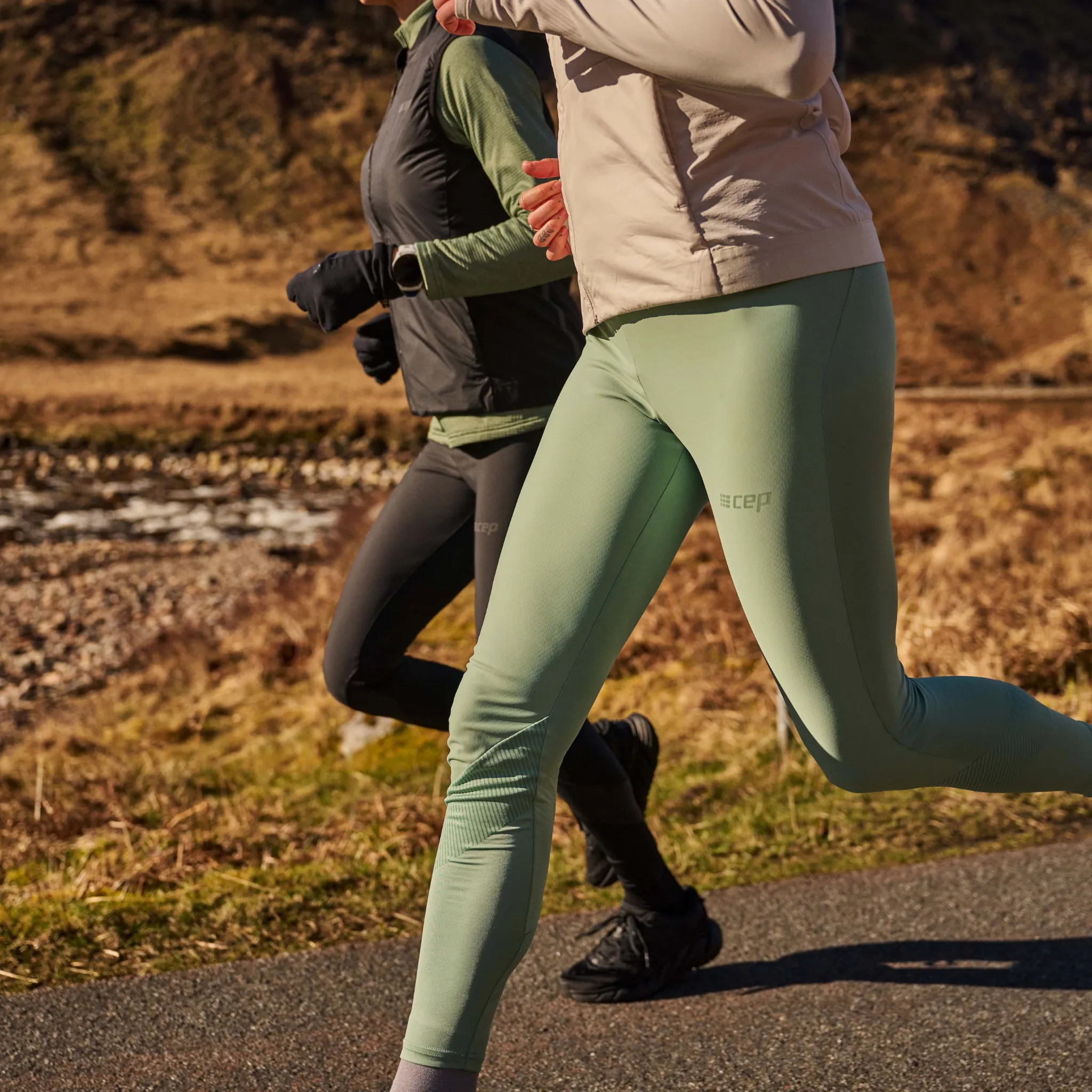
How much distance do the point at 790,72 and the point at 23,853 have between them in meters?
3.36

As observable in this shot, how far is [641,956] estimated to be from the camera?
9.12 ft

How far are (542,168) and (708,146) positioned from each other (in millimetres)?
525

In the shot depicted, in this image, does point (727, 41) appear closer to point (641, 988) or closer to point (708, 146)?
point (708, 146)

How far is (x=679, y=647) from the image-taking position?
621cm

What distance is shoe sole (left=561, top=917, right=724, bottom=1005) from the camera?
2.77 metres

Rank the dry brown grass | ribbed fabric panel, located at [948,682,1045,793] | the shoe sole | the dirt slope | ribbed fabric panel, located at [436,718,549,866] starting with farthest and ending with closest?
the dirt slope, the dry brown grass, the shoe sole, ribbed fabric panel, located at [948,682,1045,793], ribbed fabric panel, located at [436,718,549,866]

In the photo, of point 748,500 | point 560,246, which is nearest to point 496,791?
point 748,500

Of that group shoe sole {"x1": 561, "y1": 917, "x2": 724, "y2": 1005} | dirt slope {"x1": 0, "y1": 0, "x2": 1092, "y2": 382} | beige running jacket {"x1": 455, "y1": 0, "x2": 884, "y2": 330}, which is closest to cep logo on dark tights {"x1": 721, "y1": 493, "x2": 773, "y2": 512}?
beige running jacket {"x1": 455, "y1": 0, "x2": 884, "y2": 330}

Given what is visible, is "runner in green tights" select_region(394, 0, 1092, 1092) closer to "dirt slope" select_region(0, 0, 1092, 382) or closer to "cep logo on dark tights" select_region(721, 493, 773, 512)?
"cep logo on dark tights" select_region(721, 493, 773, 512)

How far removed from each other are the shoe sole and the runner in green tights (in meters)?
0.85

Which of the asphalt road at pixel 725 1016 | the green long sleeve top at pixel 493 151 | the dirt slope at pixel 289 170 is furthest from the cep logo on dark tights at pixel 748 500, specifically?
the dirt slope at pixel 289 170

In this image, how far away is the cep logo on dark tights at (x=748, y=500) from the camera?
6.26 ft

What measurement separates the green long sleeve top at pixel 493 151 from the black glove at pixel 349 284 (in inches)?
3.3

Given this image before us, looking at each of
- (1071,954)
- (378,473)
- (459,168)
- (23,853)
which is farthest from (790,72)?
(378,473)
